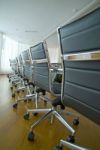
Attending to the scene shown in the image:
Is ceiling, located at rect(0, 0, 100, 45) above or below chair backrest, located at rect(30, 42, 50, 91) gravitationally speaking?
above

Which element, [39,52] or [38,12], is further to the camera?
[38,12]

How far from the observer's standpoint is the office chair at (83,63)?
3.04 ft

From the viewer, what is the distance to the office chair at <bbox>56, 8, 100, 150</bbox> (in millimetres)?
926

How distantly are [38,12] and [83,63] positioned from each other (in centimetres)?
561

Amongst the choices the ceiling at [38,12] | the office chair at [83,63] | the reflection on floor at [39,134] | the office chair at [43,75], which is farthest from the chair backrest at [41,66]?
the ceiling at [38,12]

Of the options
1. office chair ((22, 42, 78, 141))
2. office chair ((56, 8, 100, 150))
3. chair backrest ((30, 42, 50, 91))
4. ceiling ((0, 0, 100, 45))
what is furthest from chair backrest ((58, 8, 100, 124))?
ceiling ((0, 0, 100, 45))

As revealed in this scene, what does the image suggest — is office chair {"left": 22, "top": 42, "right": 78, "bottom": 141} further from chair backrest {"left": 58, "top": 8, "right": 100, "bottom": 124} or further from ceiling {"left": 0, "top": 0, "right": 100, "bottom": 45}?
ceiling {"left": 0, "top": 0, "right": 100, "bottom": 45}

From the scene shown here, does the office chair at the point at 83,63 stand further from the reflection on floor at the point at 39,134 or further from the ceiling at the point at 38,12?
the ceiling at the point at 38,12

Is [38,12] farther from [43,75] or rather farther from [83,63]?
[83,63]

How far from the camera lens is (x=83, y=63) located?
1.05 m

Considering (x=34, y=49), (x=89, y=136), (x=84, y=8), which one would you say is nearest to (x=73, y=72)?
(x=89, y=136)

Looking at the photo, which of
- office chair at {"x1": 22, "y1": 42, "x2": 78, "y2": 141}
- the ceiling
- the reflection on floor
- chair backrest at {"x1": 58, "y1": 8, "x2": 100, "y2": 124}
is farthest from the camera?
the ceiling

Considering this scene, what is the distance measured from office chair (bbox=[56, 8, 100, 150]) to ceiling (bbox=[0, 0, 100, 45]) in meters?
4.21

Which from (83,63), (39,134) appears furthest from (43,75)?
(83,63)
